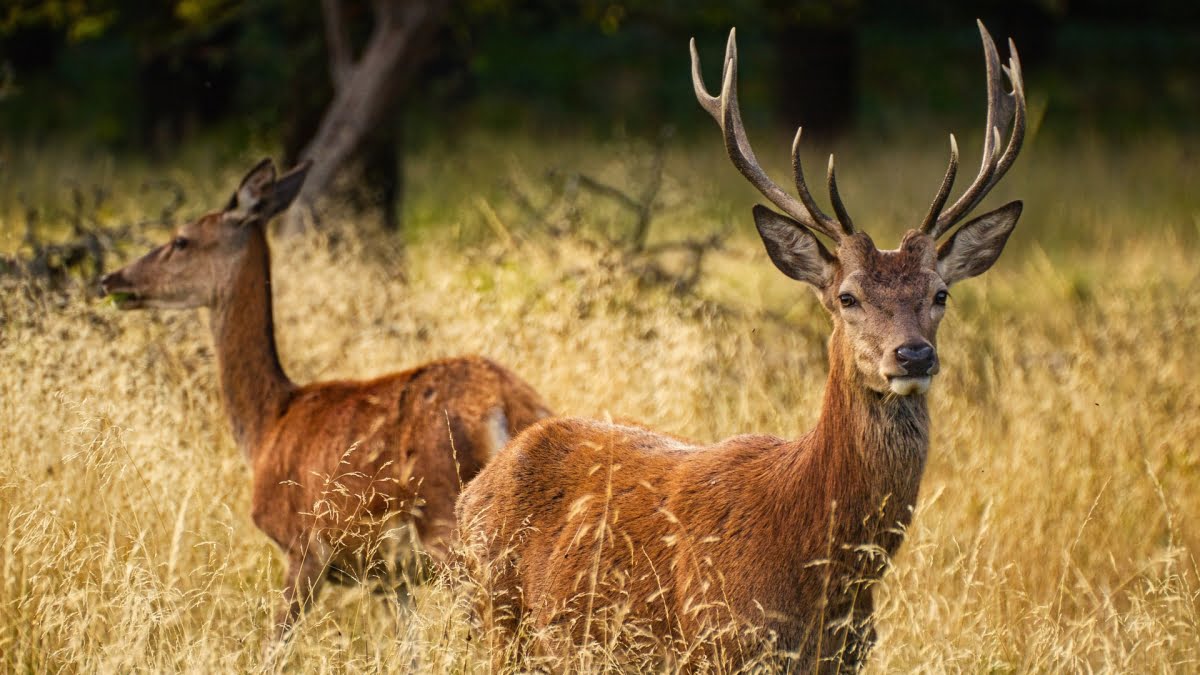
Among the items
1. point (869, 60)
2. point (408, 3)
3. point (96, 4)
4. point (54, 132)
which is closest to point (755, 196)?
point (408, 3)

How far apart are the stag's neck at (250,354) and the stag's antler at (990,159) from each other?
9.11 feet

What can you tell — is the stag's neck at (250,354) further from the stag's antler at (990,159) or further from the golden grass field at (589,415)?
the stag's antler at (990,159)

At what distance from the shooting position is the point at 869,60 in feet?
91.3

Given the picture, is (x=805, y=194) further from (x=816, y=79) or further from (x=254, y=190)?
(x=816, y=79)

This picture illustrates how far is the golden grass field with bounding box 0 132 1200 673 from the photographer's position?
441 cm

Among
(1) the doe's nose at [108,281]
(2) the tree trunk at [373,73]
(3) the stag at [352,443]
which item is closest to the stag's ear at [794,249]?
(3) the stag at [352,443]

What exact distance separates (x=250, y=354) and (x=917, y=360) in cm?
310

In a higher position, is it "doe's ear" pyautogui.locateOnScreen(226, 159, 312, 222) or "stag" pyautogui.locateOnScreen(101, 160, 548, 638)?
"doe's ear" pyautogui.locateOnScreen(226, 159, 312, 222)

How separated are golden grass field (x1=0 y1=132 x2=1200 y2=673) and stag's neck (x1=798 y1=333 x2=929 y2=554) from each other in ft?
0.91

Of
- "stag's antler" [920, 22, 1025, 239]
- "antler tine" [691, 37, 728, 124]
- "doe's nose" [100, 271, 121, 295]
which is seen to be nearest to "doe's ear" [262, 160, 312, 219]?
"doe's nose" [100, 271, 121, 295]

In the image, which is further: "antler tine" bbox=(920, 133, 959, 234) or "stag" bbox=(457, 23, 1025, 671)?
"antler tine" bbox=(920, 133, 959, 234)

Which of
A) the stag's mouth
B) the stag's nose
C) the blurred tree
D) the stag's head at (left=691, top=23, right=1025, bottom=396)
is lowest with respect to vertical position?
the stag's mouth

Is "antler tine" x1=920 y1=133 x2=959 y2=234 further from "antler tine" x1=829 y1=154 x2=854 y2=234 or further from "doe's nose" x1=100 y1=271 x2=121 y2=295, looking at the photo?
"doe's nose" x1=100 y1=271 x2=121 y2=295

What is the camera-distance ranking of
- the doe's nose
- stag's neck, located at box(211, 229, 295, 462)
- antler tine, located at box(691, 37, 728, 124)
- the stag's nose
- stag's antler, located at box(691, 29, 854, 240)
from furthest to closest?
1. the doe's nose
2. stag's neck, located at box(211, 229, 295, 462)
3. antler tine, located at box(691, 37, 728, 124)
4. stag's antler, located at box(691, 29, 854, 240)
5. the stag's nose
